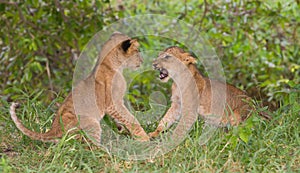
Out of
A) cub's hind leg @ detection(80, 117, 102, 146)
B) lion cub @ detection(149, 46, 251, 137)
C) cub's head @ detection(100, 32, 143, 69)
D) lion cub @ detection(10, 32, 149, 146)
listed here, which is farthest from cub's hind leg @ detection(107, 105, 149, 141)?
cub's head @ detection(100, 32, 143, 69)

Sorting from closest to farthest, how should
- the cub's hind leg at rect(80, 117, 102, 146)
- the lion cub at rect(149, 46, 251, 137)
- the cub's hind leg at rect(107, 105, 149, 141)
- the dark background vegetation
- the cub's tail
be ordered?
the cub's tail
the cub's hind leg at rect(80, 117, 102, 146)
the cub's hind leg at rect(107, 105, 149, 141)
the lion cub at rect(149, 46, 251, 137)
the dark background vegetation

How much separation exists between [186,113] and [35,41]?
2.98 metres

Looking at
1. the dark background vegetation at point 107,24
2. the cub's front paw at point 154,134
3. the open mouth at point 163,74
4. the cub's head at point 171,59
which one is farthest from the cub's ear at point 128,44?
the dark background vegetation at point 107,24

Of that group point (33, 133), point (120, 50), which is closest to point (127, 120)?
point (120, 50)

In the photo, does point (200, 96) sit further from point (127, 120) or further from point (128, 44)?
point (128, 44)

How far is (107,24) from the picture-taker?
8.97 metres

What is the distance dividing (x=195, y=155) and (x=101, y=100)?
1242 millimetres

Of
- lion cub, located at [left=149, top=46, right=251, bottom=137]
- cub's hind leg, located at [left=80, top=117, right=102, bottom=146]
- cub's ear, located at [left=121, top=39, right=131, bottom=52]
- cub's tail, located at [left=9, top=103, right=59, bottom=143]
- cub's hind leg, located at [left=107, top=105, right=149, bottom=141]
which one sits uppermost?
cub's ear, located at [left=121, top=39, right=131, bottom=52]

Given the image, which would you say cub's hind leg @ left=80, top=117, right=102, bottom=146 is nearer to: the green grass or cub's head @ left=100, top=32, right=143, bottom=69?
the green grass

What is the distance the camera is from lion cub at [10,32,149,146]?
19.2ft

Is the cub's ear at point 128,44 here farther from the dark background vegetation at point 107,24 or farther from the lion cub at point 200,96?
the dark background vegetation at point 107,24

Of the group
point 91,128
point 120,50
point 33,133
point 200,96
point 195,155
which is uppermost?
point 120,50

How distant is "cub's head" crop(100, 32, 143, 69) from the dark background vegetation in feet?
4.47

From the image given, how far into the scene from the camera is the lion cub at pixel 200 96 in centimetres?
632
